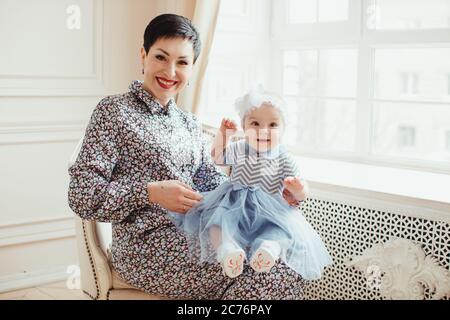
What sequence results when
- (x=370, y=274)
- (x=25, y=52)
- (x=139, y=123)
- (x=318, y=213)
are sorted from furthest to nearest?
1. (x=25, y=52)
2. (x=318, y=213)
3. (x=370, y=274)
4. (x=139, y=123)

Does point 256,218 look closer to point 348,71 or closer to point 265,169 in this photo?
point 265,169

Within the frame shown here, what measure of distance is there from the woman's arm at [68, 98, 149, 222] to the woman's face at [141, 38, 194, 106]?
223 mm

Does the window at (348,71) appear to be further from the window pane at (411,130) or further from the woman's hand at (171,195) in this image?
the woman's hand at (171,195)

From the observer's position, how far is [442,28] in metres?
2.58

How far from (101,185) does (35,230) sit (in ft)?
4.26

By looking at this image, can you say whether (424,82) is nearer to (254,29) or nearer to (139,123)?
(254,29)

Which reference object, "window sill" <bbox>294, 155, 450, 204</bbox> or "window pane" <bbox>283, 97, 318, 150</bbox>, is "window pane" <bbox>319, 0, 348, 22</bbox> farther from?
"window sill" <bbox>294, 155, 450, 204</bbox>

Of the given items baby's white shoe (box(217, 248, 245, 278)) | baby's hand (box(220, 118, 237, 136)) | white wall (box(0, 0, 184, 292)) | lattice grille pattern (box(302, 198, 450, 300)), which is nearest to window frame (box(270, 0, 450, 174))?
lattice grille pattern (box(302, 198, 450, 300))

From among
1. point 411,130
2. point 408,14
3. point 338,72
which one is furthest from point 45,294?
point 408,14

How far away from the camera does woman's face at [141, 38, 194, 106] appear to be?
2104 mm

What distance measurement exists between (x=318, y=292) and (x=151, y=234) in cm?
84

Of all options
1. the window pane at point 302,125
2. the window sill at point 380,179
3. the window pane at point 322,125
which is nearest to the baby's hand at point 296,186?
the window sill at point 380,179

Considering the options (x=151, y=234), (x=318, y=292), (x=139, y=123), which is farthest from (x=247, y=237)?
(x=318, y=292)

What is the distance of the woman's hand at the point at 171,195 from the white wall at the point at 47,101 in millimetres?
1275
